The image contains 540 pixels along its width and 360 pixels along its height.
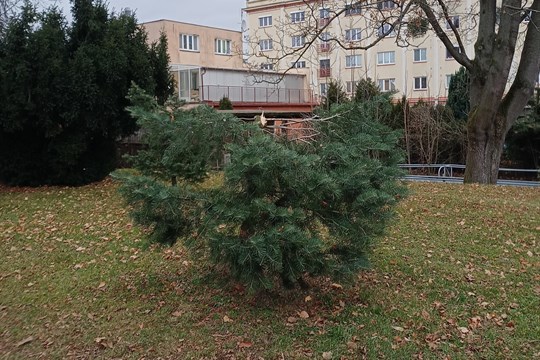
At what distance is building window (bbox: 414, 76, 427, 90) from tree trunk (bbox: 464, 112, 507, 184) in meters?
33.8

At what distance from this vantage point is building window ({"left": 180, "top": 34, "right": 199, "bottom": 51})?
50.6 metres

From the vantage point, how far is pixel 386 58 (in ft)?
151

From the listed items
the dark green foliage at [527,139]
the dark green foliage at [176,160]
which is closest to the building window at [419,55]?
the dark green foliage at [527,139]

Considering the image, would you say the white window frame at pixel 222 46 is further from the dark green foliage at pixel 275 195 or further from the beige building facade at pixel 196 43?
the dark green foliage at pixel 275 195

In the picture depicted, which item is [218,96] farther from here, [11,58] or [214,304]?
[214,304]

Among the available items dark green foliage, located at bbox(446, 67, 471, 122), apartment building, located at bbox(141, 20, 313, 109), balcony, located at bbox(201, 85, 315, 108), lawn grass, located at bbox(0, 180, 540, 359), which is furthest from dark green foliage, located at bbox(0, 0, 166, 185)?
balcony, located at bbox(201, 85, 315, 108)

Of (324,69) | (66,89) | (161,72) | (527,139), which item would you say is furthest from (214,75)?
(66,89)

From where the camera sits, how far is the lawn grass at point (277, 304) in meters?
4.36

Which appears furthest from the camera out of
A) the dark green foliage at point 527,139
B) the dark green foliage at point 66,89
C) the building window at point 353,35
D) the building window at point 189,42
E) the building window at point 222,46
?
the building window at point 222,46

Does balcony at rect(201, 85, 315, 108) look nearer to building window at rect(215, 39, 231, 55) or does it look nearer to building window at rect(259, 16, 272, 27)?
building window at rect(259, 16, 272, 27)

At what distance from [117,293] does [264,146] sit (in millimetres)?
2461

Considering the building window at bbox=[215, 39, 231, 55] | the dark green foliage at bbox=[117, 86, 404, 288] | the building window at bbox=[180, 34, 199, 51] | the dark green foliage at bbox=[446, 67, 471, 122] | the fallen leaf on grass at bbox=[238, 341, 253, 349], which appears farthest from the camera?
the building window at bbox=[215, 39, 231, 55]

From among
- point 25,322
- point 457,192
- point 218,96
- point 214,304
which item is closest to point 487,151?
point 457,192

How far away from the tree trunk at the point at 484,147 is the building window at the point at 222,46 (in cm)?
4376
